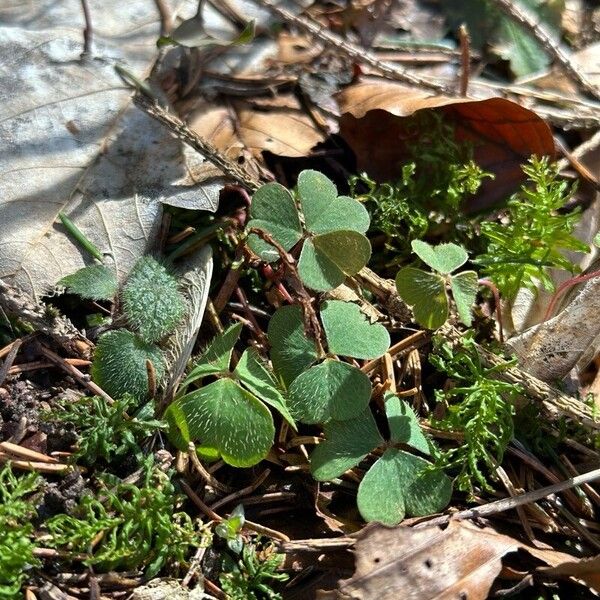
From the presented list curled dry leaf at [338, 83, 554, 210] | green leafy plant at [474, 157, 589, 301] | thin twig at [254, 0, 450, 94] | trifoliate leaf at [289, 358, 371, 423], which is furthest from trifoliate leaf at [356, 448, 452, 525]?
thin twig at [254, 0, 450, 94]

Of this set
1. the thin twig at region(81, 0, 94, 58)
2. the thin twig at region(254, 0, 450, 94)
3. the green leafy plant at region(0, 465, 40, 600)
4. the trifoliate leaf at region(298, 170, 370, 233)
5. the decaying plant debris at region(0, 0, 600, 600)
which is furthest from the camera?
the thin twig at region(254, 0, 450, 94)

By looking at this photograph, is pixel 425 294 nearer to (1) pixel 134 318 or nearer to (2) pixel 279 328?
(2) pixel 279 328

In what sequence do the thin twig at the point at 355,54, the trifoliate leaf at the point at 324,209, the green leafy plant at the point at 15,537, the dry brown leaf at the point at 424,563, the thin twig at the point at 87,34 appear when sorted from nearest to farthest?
the green leafy plant at the point at 15,537
the dry brown leaf at the point at 424,563
the trifoliate leaf at the point at 324,209
the thin twig at the point at 87,34
the thin twig at the point at 355,54

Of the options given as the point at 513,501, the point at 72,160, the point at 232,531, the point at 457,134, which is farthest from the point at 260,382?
the point at 457,134

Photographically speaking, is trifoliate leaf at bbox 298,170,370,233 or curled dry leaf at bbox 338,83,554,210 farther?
curled dry leaf at bbox 338,83,554,210

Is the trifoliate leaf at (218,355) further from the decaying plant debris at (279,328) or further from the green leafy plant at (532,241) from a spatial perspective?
the green leafy plant at (532,241)

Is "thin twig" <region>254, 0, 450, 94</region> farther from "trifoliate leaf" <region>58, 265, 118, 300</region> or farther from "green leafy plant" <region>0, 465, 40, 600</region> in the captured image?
"green leafy plant" <region>0, 465, 40, 600</region>

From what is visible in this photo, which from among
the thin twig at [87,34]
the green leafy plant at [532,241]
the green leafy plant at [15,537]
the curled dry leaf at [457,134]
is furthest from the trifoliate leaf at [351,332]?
the thin twig at [87,34]
